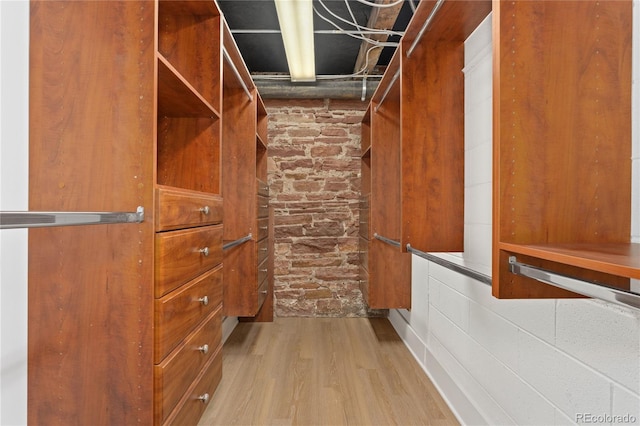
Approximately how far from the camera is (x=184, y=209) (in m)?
1.58

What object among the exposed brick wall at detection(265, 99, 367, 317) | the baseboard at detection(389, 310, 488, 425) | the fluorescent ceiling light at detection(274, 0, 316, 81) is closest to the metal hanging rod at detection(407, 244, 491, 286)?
the baseboard at detection(389, 310, 488, 425)

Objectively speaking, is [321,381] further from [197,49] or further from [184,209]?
[197,49]

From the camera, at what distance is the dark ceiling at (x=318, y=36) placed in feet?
9.26

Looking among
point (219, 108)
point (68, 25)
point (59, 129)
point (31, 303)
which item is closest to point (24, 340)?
point (31, 303)

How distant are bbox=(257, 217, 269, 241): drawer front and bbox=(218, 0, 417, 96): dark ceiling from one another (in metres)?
1.36

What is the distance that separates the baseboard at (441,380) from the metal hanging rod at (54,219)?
1710 mm

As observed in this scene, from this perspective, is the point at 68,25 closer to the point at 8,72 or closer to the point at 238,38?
the point at 8,72

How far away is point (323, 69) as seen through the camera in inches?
155

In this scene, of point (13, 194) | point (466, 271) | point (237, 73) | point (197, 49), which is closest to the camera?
point (13, 194)

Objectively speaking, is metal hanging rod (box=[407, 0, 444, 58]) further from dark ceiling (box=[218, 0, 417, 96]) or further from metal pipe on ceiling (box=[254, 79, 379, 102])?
metal pipe on ceiling (box=[254, 79, 379, 102])

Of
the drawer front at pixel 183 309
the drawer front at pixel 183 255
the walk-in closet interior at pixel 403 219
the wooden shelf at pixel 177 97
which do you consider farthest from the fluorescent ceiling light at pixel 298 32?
the drawer front at pixel 183 309

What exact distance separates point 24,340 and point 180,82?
3.35 feet

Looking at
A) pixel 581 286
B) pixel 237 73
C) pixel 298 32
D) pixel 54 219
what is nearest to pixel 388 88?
pixel 298 32

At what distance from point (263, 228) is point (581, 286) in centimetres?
283
